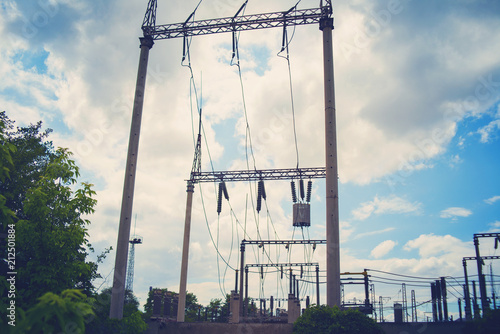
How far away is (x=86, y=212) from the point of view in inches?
464

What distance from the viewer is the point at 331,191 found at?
1628 centimetres

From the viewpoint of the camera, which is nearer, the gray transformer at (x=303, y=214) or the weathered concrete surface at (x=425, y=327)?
the weathered concrete surface at (x=425, y=327)

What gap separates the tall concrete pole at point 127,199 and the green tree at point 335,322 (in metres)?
7.59

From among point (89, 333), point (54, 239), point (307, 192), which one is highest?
point (307, 192)

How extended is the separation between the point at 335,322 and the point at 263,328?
9997 mm

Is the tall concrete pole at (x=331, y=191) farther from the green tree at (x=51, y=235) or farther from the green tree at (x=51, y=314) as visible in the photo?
the green tree at (x=51, y=314)

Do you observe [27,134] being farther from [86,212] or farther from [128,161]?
[86,212]

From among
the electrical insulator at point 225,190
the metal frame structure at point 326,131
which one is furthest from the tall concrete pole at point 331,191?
the electrical insulator at point 225,190

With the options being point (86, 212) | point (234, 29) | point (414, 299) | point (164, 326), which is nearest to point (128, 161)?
point (86, 212)

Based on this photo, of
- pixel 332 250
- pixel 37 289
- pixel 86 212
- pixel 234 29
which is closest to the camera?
pixel 37 289

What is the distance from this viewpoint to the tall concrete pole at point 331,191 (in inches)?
615

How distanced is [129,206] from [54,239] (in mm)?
5813

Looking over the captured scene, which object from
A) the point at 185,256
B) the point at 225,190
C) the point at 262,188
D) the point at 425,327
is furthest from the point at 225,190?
the point at 425,327

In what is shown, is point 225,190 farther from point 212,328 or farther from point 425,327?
point 425,327
